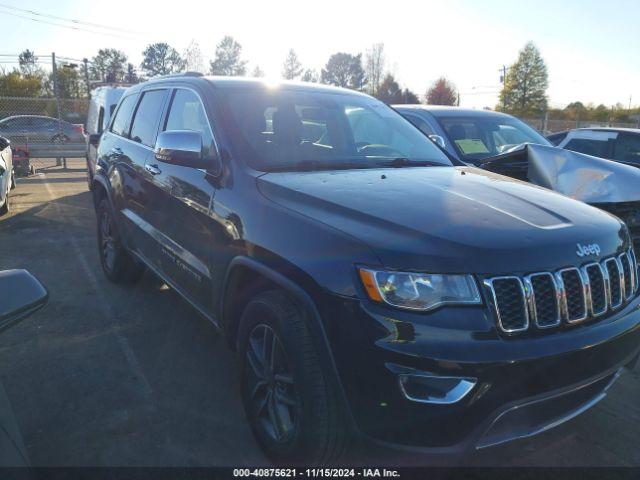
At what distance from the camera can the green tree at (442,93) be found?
6794cm

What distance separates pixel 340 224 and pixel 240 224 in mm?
669

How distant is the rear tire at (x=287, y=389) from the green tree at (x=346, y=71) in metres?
77.6

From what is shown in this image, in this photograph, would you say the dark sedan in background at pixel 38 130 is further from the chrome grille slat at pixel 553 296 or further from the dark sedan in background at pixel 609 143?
the chrome grille slat at pixel 553 296

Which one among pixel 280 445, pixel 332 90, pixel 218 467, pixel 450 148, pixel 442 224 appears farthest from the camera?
pixel 450 148

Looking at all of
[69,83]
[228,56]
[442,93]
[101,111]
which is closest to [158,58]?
[228,56]

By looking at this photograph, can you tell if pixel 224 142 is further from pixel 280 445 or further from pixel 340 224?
pixel 280 445

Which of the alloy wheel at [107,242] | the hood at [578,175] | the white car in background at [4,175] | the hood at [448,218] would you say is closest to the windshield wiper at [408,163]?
the hood at [448,218]

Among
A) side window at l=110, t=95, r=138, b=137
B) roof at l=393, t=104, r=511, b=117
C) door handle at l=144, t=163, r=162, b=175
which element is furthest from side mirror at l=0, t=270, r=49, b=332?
roof at l=393, t=104, r=511, b=117

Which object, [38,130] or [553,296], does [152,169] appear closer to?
[553,296]

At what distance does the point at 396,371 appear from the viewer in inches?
74.7

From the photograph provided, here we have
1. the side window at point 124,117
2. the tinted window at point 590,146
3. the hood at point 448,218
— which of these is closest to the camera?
the hood at point 448,218

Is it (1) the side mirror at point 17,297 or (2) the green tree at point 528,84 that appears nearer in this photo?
(1) the side mirror at point 17,297

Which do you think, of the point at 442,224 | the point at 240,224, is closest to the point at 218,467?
the point at 240,224

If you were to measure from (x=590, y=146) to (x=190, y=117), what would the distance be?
6.12m
